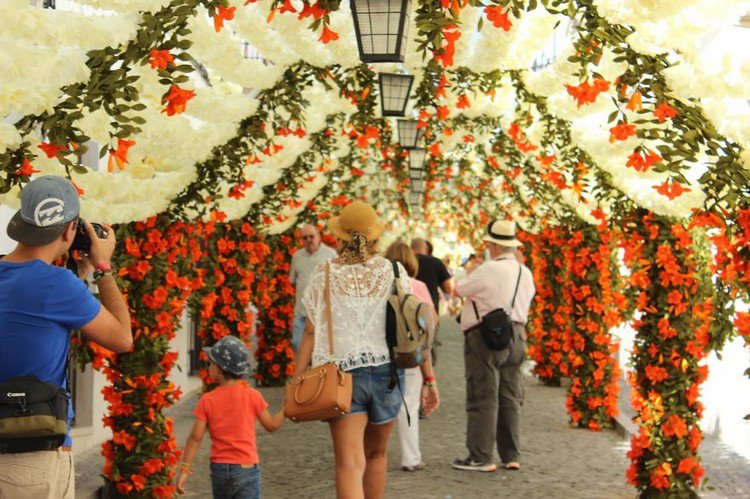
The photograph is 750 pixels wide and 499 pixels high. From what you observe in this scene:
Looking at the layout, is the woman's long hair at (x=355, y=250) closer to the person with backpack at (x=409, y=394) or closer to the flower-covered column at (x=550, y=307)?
the person with backpack at (x=409, y=394)

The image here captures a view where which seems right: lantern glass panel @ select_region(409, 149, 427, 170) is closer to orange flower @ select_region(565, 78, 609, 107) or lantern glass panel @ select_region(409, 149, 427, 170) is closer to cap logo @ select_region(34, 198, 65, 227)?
orange flower @ select_region(565, 78, 609, 107)

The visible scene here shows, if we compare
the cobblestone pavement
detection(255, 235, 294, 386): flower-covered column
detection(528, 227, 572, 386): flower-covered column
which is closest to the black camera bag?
the cobblestone pavement

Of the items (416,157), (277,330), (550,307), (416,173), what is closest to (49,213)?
(416,157)

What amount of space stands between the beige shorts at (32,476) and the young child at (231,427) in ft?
6.56

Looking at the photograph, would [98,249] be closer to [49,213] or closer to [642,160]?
[49,213]

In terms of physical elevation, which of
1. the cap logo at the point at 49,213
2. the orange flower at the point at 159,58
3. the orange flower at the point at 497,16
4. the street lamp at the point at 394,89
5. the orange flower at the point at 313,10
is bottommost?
the cap logo at the point at 49,213

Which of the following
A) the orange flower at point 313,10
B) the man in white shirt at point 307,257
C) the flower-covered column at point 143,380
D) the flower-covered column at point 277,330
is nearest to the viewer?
the orange flower at point 313,10

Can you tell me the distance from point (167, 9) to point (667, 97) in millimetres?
2434

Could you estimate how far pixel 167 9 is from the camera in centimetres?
477

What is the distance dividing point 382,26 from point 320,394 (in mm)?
1922

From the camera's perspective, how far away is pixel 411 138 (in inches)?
467

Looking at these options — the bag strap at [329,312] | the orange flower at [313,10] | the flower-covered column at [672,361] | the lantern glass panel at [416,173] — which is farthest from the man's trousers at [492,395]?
the lantern glass panel at [416,173]

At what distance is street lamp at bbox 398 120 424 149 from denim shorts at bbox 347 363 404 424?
6.39m

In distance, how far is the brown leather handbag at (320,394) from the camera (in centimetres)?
512
